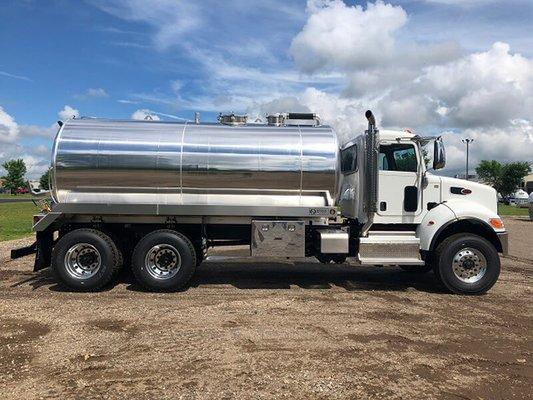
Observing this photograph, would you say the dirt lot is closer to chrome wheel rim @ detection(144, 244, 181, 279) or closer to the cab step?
chrome wheel rim @ detection(144, 244, 181, 279)

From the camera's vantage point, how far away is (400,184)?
30.7 feet

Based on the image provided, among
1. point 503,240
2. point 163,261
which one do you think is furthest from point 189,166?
point 503,240

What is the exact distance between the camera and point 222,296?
8625 millimetres

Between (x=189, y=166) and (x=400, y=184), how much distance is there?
3880 mm

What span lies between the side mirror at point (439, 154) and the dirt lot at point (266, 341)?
7.71ft

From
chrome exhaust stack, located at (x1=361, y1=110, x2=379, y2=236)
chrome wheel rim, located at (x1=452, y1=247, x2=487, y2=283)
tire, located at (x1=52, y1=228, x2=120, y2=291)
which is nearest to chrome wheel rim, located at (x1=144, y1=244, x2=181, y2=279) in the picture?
tire, located at (x1=52, y1=228, x2=120, y2=291)

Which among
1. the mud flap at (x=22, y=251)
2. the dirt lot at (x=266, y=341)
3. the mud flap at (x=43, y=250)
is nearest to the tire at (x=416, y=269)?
the dirt lot at (x=266, y=341)

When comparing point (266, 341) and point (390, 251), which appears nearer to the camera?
point (266, 341)

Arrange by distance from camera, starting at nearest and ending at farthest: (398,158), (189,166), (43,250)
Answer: (189,166), (43,250), (398,158)

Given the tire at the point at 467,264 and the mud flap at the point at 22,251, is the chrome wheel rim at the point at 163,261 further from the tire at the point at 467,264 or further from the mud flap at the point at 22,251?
the tire at the point at 467,264

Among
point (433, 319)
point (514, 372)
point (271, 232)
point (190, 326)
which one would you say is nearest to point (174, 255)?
point (271, 232)

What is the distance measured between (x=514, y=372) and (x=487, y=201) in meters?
4.63

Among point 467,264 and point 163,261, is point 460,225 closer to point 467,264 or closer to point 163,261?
point 467,264

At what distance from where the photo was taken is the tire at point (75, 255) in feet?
28.8
